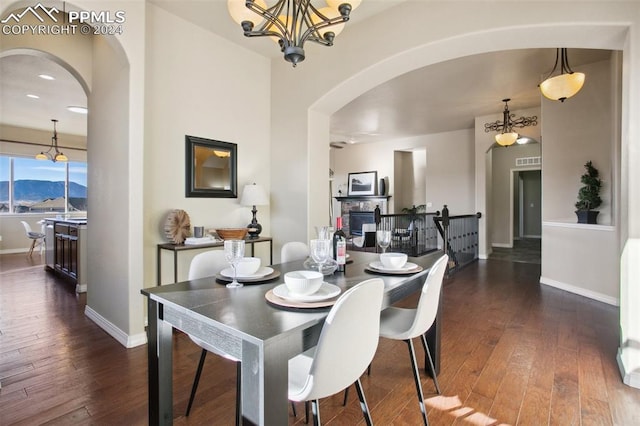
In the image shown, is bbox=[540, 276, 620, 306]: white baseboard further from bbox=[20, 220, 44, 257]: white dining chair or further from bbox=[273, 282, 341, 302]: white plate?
bbox=[20, 220, 44, 257]: white dining chair

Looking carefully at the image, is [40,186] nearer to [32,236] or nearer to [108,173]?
[32,236]

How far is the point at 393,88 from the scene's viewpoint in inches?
197

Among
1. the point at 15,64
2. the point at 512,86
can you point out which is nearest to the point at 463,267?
the point at 512,86

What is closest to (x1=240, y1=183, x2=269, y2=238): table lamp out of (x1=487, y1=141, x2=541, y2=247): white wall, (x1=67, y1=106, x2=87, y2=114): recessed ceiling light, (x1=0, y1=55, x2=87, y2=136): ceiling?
(x1=0, y1=55, x2=87, y2=136): ceiling

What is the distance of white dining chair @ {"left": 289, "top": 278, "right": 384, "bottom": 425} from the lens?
111 centimetres

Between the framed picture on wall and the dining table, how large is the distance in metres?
7.34

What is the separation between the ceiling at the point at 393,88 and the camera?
3336mm

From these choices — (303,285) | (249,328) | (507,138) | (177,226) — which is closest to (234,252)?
(303,285)

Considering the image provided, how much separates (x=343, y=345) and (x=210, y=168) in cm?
274

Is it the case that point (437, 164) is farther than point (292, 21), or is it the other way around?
point (437, 164)

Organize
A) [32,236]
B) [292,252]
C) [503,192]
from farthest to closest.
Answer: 1. [503,192]
2. [32,236]
3. [292,252]

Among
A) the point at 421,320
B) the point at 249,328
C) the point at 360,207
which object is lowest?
the point at 421,320

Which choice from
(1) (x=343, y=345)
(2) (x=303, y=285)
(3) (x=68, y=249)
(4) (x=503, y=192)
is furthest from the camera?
(4) (x=503, y=192)

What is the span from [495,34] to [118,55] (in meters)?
3.06
